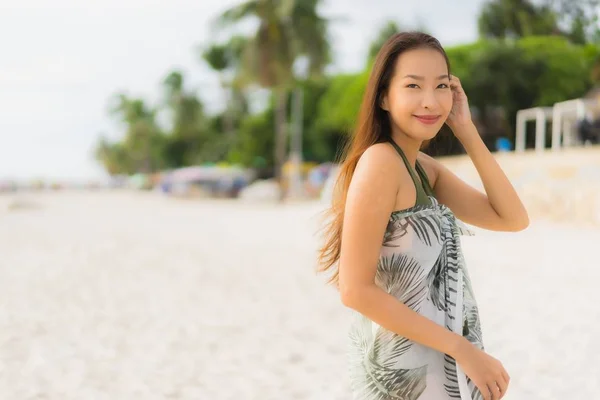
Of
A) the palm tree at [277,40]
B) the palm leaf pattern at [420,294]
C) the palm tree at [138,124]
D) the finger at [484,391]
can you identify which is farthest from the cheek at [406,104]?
the palm tree at [138,124]

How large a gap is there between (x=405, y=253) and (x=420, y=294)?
96 mm

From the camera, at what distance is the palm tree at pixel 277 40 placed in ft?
95.8

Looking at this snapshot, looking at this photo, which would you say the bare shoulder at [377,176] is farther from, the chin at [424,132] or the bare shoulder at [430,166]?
the bare shoulder at [430,166]

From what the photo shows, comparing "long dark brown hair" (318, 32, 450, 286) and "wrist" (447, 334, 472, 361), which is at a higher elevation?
"long dark brown hair" (318, 32, 450, 286)

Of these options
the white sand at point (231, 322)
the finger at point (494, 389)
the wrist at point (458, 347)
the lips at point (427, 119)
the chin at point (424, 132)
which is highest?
the lips at point (427, 119)

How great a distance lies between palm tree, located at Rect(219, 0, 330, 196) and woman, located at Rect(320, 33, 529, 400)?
28165mm

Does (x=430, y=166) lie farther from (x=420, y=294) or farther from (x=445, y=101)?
(x=420, y=294)

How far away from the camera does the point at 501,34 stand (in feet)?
136

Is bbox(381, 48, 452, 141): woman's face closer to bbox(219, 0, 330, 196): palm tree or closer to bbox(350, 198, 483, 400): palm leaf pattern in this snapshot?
bbox(350, 198, 483, 400): palm leaf pattern

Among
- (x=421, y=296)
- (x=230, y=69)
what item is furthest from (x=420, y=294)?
(x=230, y=69)

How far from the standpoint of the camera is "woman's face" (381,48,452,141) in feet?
4.54

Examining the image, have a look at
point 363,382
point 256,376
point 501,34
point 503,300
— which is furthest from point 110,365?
point 501,34

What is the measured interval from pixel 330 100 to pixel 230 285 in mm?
39498

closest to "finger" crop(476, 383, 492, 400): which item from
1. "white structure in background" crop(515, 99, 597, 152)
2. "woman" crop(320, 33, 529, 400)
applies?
"woman" crop(320, 33, 529, 400)
